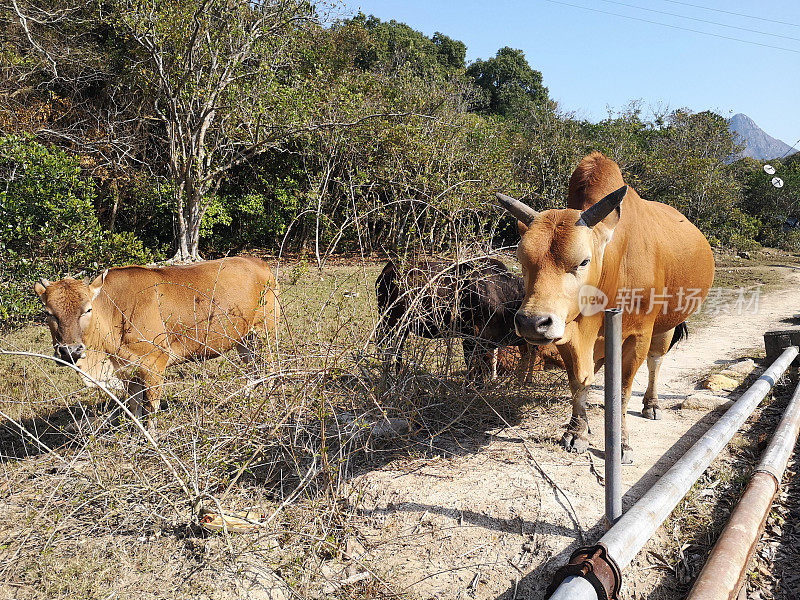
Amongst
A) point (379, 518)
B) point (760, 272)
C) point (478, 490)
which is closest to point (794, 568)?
point (478, 490)

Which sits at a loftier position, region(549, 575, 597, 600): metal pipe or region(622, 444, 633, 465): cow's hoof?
region(549, 575, 597, 600): metal pipe

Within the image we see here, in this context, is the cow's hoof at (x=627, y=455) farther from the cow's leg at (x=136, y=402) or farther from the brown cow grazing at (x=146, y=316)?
the cow's leg at (x=136, y=402)

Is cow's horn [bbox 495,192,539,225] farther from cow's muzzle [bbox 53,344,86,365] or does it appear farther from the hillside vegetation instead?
cow's muzzle [bbox 53,344,86,365]

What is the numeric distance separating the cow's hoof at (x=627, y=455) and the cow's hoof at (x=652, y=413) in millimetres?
1104

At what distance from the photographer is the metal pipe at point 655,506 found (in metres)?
2.50

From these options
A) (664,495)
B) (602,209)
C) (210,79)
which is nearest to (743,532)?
(664,495)

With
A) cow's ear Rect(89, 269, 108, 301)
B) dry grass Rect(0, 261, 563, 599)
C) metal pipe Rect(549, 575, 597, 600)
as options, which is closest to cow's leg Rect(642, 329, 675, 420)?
dry grass Rect(0, 261, 563, 599)

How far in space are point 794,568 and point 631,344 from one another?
1.85 meters

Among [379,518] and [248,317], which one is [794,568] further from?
[248,317]

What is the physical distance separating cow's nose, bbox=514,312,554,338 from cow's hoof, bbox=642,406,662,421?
8.47 ft

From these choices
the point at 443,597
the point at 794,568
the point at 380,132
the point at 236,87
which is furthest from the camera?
the point at 380,132

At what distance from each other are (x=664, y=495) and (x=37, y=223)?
31.8ft

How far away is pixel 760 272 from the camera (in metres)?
17.3

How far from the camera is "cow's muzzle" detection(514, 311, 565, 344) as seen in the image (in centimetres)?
340
